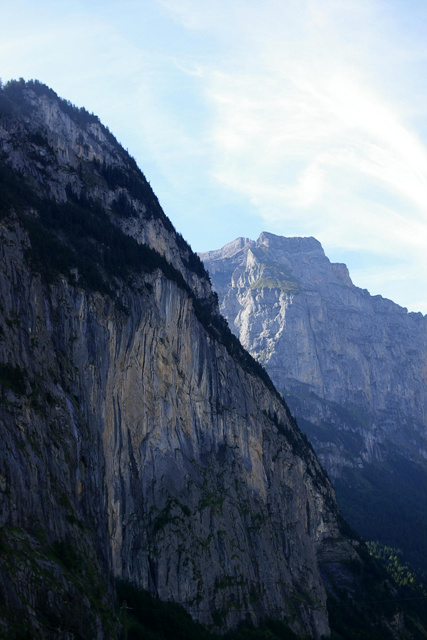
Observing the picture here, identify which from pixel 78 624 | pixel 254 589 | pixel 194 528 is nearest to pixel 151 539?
pixel 194 528

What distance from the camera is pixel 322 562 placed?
149875mm

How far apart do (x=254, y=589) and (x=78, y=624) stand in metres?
54.4

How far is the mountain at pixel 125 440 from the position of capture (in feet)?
189

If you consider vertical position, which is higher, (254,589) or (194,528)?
(194,528)

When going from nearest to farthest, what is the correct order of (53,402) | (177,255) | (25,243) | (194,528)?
(53,402) < (25,243) < (194,528) < (177,255)

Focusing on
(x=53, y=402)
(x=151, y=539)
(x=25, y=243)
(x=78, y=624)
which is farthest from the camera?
(x=151, y=539)

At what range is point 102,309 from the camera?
89.9 meters

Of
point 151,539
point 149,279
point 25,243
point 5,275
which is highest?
point 149,279

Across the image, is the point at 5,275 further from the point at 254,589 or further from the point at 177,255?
the point at 177,255

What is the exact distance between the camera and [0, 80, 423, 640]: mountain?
189ft

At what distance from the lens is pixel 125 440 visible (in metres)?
91.6

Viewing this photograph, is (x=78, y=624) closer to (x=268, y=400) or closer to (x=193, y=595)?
(x=193, y=595)

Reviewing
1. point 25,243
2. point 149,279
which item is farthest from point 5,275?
point 149,279

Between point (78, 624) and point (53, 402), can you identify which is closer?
point (78, 624)
